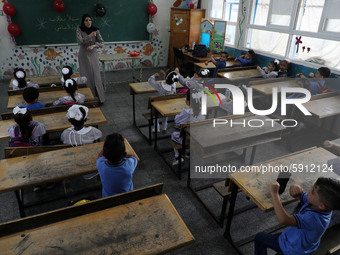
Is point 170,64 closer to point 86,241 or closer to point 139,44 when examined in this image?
point 139,44

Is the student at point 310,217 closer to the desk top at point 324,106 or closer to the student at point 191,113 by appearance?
the student at point 191,113

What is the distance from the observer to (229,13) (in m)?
6.34

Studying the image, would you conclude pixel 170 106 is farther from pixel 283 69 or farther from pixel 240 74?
pixel 283 69

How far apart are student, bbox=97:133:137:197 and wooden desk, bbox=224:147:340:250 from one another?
0.77 m

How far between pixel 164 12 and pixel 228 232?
660 centimetres

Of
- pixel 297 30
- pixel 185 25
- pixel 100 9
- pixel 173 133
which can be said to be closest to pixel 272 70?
pixel 297 30

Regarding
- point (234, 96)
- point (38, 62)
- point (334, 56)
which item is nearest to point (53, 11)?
point (38, 62)

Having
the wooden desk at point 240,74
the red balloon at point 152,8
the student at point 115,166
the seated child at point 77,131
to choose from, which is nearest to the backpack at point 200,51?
the wooden desk at point 240,74

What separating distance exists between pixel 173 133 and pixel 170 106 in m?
0.36

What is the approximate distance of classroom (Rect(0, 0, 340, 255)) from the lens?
4.56 feet

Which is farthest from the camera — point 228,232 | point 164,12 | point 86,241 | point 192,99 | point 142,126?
point 164,12

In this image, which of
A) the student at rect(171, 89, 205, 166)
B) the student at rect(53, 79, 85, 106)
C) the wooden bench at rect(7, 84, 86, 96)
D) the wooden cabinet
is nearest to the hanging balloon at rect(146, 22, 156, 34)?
the wooden cabinet

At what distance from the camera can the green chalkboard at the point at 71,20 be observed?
5922 mm

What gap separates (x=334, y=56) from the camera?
166 inches
